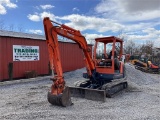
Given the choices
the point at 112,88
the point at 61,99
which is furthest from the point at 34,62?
the point at 61,99

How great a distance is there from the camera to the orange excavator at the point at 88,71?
7.30m

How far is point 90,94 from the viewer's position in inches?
336

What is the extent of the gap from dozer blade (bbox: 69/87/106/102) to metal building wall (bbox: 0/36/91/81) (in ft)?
21.2

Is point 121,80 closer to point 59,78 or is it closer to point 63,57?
point 59,78

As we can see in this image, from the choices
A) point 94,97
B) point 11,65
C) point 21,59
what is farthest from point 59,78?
point 21,59

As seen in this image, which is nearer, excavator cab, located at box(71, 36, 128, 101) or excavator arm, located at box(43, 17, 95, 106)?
excavator arm, located at box(43, 17, 95, 106)

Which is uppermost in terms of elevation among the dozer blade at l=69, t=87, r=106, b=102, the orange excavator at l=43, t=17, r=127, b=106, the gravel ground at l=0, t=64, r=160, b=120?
the orange excavator at l=43, t=17, r=127, b=106

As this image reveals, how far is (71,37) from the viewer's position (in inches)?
336

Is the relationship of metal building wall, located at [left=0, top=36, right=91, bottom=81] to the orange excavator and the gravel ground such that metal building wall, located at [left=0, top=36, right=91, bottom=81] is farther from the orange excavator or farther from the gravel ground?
the orange excavator

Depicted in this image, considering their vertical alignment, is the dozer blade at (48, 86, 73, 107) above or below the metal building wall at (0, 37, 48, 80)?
below

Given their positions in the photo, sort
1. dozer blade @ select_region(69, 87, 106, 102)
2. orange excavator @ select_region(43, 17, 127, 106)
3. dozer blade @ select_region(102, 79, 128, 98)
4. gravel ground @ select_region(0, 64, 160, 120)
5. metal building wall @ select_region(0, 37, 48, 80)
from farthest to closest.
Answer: metal building wall @ select_region(0, 37, 48, 80) < dozer blade @ select_region(102, 79, 128, 98) < dozer blade @ select_region(69, 87, 106, 102) < orange excavator @ select_region(43, 17, 127, 106) < gravel ground @ select_region(0, 64, 160, 120)

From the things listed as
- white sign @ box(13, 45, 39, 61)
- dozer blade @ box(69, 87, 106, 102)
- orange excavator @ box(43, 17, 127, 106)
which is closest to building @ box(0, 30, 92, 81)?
white sign @ box(13, 45, 39, 61)

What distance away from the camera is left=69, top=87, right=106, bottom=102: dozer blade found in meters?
8.28

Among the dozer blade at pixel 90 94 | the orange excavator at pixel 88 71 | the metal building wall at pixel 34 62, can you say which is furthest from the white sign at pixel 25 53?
the dozer blade at pixel 90 94
